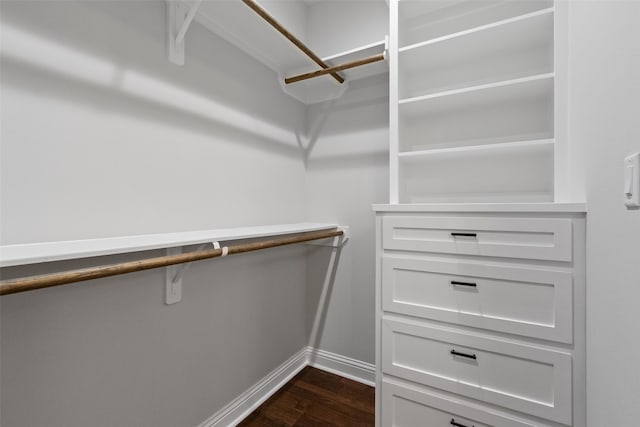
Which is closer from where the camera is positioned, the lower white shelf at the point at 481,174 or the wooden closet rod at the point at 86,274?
the wooden closet rod at the point at 86,274

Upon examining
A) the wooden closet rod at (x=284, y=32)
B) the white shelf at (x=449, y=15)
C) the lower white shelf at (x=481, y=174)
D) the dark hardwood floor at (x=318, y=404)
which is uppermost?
the white shelf at (x=449, y=15)

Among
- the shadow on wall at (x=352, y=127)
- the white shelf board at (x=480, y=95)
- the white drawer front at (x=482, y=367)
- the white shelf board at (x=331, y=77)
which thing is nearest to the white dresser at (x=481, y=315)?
the white drawer front at (x=482, y=367)

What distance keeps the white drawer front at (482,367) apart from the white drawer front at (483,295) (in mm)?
67

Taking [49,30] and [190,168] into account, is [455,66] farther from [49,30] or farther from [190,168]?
[49,30]

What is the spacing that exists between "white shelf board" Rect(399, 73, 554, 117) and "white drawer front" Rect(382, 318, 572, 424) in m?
1.03

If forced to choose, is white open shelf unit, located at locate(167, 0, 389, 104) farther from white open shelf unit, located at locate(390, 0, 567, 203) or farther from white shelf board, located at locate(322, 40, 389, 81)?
white open shelf unit, located at locate(390, 0, 567, 203)

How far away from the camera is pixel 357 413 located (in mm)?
1526

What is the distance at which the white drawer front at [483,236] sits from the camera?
0.97 meters

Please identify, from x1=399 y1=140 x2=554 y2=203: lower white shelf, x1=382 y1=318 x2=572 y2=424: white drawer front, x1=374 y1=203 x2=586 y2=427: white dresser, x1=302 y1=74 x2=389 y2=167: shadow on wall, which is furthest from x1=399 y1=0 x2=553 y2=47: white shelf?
x1=382 y1=318 x2=572 y2=424: white drawer front

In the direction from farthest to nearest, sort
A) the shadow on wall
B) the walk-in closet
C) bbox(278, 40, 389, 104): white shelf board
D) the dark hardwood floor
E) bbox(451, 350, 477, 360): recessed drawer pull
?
the shadow on wall, bbox(278, 40, 389, 104): white shelf board, the dark hardwood floor, bbox(451, 350, 477, 360): recessed drawer pull, the walk-in closet

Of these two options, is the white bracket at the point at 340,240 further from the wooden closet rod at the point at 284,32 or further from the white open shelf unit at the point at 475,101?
the wooden closet rod at the point at 284,32

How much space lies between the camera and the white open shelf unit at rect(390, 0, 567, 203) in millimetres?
1204

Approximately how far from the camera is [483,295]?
3.53 ft

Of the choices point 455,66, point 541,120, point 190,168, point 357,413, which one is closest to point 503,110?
point 541,120
